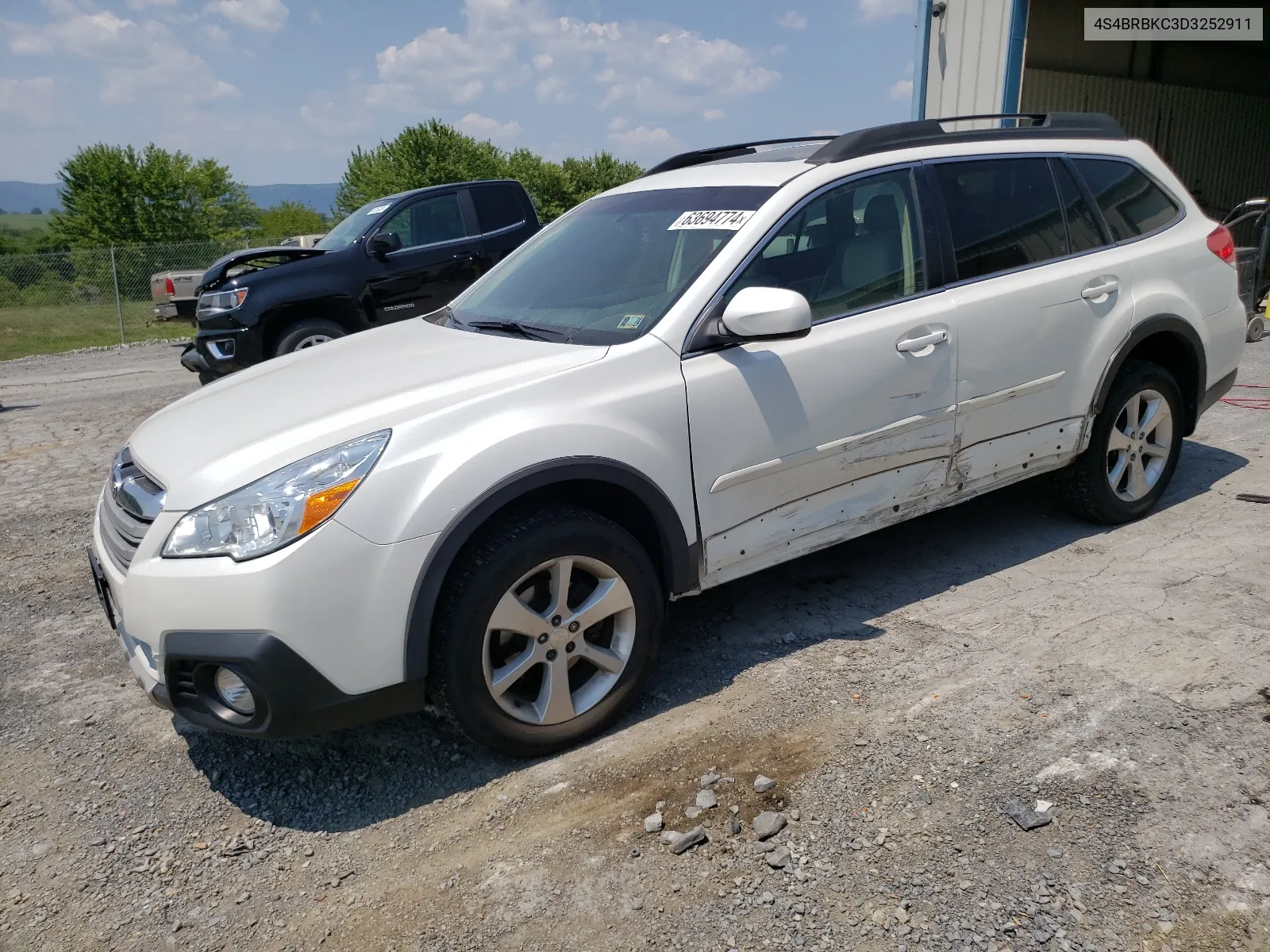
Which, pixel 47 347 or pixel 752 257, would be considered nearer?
pixel 752 257

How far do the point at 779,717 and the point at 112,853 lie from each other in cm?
199

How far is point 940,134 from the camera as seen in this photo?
3.91 meters

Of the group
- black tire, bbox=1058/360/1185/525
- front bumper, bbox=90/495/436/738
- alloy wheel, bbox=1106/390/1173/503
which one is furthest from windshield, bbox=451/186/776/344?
alloy wheel, bbox=1106/390/1173/503

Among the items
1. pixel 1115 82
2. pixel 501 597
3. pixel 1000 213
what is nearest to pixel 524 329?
pixel 501 597

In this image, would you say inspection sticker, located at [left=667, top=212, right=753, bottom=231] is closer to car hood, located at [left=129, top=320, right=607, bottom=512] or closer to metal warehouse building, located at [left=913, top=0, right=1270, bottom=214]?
car hood, located at [left=129, top=320, right=607, bottom=512]

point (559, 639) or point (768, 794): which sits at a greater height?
point (559, 639)

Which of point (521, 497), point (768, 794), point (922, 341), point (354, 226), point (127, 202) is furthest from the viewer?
point (127, 202)

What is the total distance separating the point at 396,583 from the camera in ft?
8.56

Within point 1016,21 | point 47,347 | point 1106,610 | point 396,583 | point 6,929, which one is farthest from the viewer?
point 47,347

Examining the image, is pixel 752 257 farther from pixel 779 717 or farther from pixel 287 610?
pixel 287 610

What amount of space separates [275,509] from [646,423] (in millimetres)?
1129

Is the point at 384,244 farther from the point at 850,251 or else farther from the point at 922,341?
the point at 922,341

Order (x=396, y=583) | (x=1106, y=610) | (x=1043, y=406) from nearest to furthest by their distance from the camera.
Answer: (x=396, y=583), (x=1106, y=610), (x=1043, y=406)

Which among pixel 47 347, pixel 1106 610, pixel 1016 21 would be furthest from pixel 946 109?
pixel 47 347
